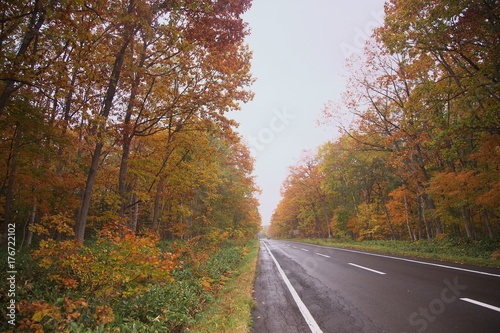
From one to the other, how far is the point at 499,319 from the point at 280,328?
3.73 m

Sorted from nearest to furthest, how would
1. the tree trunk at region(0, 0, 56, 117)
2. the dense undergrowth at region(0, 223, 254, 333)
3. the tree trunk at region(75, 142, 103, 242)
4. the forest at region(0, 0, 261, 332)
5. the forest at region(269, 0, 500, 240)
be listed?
the dense undergrowth at region(0, 223, 254, 333) → the forest at region(0, 0, 261, 332) → the tree trunk at region(0, 0, 56, 117) → the tree trunk at region(75, 142, 103, 242) → the forest at region(269, 0, 500, 240)

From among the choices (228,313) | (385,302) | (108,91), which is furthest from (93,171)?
(385,302)

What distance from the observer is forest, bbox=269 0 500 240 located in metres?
8.65

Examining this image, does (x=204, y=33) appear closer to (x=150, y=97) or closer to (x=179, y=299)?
(x=150, y=97)

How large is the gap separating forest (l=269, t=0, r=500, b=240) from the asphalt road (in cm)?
599

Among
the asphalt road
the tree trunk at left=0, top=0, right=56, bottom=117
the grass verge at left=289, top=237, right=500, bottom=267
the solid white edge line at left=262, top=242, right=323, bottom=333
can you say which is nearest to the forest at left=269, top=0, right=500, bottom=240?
the grass verge at left=289, top=237, right=500, bottom=267

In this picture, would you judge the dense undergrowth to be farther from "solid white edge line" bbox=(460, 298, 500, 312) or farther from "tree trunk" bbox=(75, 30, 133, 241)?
"solid white edge line" bbox=(460, 298, 500, 312)

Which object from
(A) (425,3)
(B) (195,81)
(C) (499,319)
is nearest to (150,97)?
(B) (195,81)

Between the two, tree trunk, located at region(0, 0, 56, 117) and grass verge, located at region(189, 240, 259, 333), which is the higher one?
tree trunk, located at region(0, 0, 56, 117)

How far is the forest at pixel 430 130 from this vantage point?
865 centimetres

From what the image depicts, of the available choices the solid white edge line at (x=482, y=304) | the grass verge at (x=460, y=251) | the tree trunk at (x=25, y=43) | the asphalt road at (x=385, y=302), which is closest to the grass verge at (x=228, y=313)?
the asphalt road at (x=385, y=302)

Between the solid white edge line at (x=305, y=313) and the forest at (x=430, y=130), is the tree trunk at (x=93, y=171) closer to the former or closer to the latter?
the solid white edge line at (x=305, y=313)

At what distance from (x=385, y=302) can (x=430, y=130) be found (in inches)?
469

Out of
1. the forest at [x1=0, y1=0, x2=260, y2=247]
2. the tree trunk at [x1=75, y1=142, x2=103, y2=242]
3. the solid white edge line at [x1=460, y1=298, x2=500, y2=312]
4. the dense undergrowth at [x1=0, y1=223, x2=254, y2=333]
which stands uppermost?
the forest at [x1=0, y1=0, x2=260, y2=247]
